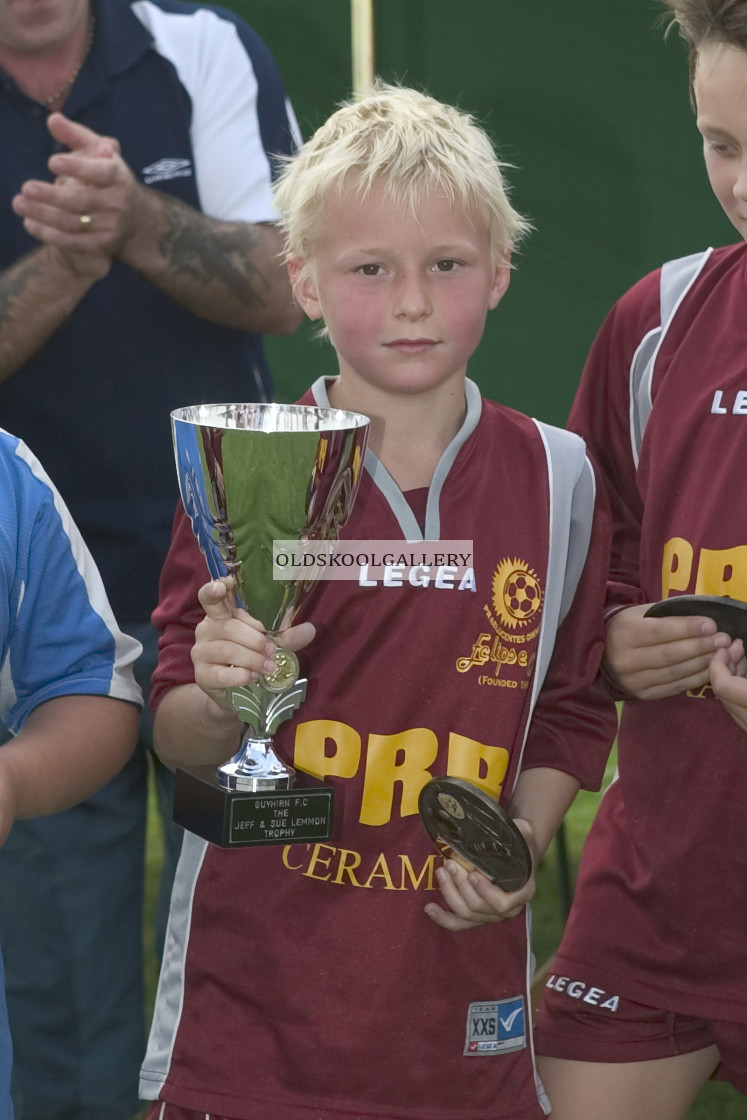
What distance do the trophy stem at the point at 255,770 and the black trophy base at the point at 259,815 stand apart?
0.05 feet

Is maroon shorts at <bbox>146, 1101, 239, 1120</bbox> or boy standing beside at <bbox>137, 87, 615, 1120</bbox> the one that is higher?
boy standing beside at <bbox>137, 87, 615, 1120</bbox>

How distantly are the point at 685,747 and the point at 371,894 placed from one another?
411 millimetres

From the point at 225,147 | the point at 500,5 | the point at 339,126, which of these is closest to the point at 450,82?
the point at 500,5

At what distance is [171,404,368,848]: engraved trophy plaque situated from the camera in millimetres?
1223

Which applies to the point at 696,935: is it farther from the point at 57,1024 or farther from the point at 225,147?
the point at 225,147

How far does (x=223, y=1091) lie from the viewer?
138 centimetres

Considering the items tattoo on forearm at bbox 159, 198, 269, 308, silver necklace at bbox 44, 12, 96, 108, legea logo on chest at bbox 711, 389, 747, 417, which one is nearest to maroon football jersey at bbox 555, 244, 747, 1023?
legea logo on chest at bbox 711, 389, 747, 417

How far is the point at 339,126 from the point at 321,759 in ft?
2.14

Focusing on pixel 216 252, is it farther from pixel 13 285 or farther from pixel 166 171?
pixel 13 285

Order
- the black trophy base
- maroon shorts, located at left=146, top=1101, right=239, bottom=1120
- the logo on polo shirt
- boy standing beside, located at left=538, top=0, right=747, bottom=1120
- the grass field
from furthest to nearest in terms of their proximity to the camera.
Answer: the grass field → the logo on polo shirt → boy standing beside, located at left=538, top=0, right=747, bottom=1120 → maroon shorts, located at left=146, top=1101, right=239, bottom=1120 → the black trophy base

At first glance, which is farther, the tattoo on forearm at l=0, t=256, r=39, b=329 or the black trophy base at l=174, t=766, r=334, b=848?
the tattoo on forearm at l=0, t=256, r=39, b=329

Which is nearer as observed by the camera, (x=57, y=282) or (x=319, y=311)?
(x=319, y=311)

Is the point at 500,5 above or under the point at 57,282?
above

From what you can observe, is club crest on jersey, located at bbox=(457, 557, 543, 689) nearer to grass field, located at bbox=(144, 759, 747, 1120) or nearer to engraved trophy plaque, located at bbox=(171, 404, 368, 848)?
engraved trophy plaque, located at bbox=(171, 404, 368, 848)
